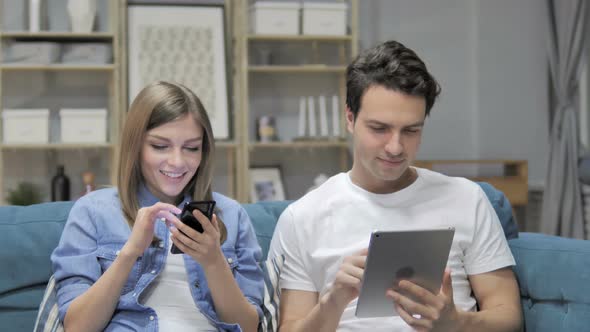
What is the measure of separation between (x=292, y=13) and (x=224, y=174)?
108 centimetres

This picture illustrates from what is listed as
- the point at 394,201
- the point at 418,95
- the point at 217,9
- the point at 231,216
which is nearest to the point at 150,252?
the point at 231,216

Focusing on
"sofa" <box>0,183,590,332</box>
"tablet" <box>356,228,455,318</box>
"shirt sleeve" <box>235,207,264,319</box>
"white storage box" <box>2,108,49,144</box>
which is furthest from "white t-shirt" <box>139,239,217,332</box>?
"white storage box" <box>2,108,49,144</box>

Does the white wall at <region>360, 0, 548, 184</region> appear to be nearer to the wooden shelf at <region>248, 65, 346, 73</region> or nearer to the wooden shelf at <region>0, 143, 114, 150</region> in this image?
the wooden shelf at <region>248, 65, 346, 73</region>

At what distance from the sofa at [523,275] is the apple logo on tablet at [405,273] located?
0.48 m

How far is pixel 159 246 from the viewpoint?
1.56 metres

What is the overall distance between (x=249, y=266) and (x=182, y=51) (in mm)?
2803

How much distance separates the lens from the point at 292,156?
14.8 feet

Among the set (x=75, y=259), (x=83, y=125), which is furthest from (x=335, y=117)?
(x=75, y=259)

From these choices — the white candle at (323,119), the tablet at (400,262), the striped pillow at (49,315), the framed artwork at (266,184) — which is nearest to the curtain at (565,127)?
the white candle at (323,119)

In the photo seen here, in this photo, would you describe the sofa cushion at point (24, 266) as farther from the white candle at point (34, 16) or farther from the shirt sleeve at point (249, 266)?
the white candle at point (34, 16)

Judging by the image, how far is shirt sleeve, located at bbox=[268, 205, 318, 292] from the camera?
1.58 meters

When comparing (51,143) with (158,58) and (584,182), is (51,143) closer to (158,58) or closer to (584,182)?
(158,58)

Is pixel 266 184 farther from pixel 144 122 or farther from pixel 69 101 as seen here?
pixel 144 122

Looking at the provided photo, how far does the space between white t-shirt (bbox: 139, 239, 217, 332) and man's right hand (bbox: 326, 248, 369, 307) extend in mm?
311
